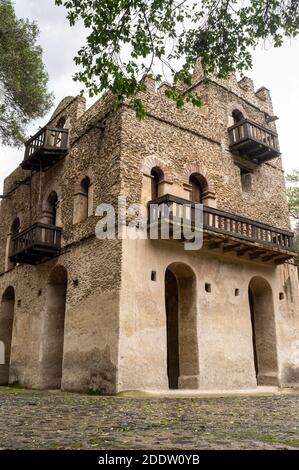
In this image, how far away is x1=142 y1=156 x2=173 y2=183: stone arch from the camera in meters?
14.6

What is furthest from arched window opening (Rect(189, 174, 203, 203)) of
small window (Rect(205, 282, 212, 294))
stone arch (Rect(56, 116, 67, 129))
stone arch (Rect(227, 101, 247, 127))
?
stone arch (Rect(56, 116, 67, 129))

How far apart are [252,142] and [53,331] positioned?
11.2m

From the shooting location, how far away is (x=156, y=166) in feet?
49.2

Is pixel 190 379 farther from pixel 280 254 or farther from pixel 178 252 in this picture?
pixel 280 254

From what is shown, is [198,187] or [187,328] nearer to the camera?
[187,328]

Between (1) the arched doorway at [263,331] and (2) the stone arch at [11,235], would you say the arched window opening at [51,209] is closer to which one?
(2) the stone arch at [11,235]

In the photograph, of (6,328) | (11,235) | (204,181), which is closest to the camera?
(204,181)

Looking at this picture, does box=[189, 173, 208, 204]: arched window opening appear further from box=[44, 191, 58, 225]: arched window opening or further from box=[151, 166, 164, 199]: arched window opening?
box=[44, 191, 58, 225]: arched window opening

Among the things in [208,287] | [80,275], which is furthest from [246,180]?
[80,275]

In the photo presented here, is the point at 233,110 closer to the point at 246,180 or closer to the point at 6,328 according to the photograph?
the point at 246,180

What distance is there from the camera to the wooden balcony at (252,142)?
17562 millimetres

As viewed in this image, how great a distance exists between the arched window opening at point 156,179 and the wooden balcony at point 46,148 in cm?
447

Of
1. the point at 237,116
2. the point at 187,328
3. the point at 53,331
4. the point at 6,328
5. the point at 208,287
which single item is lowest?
the point at 187,328

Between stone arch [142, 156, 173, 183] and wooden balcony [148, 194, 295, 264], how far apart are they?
1357mm
